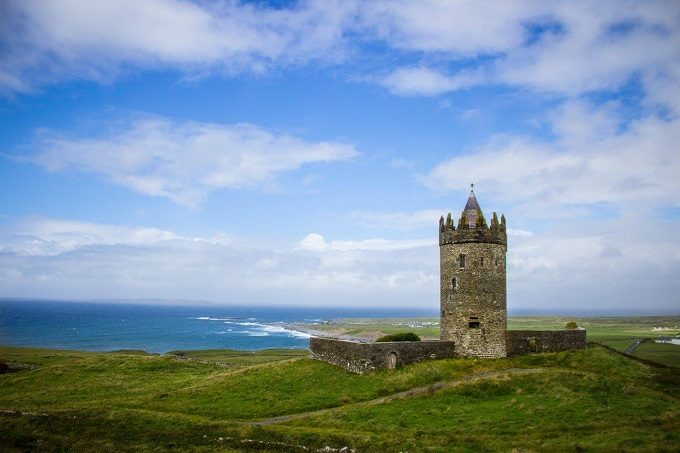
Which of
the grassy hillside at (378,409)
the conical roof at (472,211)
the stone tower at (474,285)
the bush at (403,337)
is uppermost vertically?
the conical roof at (472,211)

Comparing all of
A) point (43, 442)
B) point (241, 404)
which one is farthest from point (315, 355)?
point (43, 442)

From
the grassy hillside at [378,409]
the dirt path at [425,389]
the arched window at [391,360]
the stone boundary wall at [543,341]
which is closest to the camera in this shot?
the grassy hillside at [378,409]

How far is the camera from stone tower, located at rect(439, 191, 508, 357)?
117 ft

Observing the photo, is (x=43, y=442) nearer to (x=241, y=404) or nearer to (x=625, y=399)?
(x=241, y=404)

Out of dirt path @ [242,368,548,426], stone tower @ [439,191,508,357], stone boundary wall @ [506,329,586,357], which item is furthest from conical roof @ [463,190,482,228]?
dirt path @ [242,368,548,426]

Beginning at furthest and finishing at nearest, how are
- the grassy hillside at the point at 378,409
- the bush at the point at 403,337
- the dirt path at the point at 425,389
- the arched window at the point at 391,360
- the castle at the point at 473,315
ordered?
the bush at the point at 403,337, the castle at the point at 473,315, the arched window at the point at 391,360, the dirt path at the point at 425,389, the grassy hillside at the point at 378,409

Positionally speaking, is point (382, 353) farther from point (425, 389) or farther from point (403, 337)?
point (403, 337)

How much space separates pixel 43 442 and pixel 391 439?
17815 mm

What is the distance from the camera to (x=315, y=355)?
4019 centimetres

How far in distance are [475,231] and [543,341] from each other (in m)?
9.26

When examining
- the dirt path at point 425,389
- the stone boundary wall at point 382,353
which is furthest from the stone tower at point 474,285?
the dirt path at point 425,389

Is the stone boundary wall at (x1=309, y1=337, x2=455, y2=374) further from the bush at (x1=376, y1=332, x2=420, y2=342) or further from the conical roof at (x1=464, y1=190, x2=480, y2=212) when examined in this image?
the conical roof at (x1=464, y1=190, x2=480, y2=212)

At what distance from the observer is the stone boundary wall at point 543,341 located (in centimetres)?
3594

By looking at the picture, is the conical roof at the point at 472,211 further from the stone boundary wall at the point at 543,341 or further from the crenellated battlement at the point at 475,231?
the stone boundary wall at the point at 543,341
